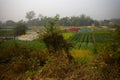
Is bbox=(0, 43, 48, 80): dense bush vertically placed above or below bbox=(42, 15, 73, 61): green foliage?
below

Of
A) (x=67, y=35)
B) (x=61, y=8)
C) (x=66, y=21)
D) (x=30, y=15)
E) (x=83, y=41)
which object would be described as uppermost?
(x=61, y=8)

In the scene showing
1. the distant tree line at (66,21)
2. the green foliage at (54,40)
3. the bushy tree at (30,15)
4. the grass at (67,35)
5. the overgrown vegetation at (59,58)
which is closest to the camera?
the overgrown vegetation at (59,58)

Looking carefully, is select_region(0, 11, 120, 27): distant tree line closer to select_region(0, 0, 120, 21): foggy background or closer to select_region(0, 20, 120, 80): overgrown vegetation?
select_region(0, 0, 120, 21): foggy background

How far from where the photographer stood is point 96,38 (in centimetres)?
543

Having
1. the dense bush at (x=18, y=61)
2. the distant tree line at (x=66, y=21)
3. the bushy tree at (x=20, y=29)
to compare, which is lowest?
the dense bush at (x=18, y=61)

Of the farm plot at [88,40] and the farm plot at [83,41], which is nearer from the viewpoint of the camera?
the farm plot at [88,40]

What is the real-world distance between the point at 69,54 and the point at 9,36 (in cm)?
238

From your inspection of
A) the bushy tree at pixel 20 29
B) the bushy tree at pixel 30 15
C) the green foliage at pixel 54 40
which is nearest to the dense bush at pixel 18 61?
the green foliage at pixel 54 40

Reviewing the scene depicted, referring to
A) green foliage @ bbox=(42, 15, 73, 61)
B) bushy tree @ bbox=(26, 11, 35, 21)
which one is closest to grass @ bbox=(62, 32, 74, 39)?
green foliage @ bbox=(42, 15, 73, 61)

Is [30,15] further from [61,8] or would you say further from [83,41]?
[83,41]

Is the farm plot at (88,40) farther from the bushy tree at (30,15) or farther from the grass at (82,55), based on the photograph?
the bushy tree at (30,15)

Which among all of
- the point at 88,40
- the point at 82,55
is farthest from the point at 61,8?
the point at 82,55

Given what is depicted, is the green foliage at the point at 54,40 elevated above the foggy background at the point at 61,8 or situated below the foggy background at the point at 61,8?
below

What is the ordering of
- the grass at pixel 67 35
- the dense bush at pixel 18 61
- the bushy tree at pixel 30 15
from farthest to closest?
the bushy tree at pixel 30 15 < the grass at pixel 67 35 < the dense bush at pixel 18 61
